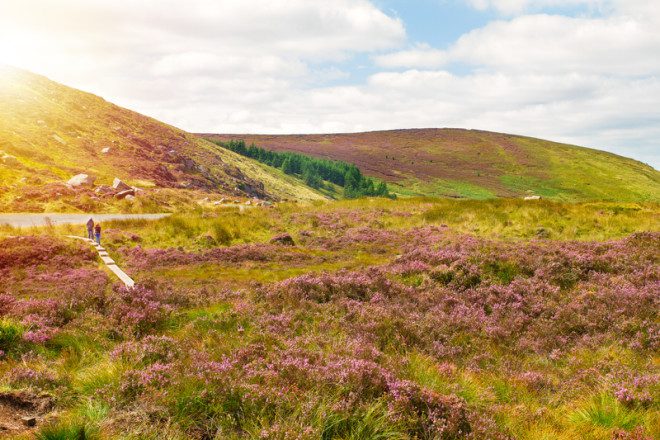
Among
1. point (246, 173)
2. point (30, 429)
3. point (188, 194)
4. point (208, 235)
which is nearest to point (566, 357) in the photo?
point (30, 429)

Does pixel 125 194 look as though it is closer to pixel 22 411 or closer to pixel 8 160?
pixel 8 160

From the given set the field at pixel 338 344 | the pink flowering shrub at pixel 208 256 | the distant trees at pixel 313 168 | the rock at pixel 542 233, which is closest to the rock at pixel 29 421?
the field at pixel 338 344

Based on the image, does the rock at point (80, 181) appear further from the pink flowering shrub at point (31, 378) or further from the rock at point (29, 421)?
the rock at point (29, 421)

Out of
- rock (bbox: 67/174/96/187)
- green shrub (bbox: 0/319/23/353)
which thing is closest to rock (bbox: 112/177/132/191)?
rock (bbox: 67/174/96/187)

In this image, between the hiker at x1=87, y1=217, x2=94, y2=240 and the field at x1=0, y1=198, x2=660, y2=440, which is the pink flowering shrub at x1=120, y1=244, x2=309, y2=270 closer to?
the field at x1=0, y1=198, x2=660, y2=440

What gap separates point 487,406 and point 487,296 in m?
6.72

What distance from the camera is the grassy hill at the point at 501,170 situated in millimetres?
140875

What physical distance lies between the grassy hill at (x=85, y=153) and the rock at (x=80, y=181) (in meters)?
0.95

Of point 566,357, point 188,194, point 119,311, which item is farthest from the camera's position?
point 188,194

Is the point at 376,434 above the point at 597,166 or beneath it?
beneath

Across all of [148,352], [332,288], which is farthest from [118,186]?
[148,352]

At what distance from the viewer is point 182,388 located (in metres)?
5.18

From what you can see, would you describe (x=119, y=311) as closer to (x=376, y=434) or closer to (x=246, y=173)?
(x=376, y=434)

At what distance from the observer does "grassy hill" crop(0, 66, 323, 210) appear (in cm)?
3844
